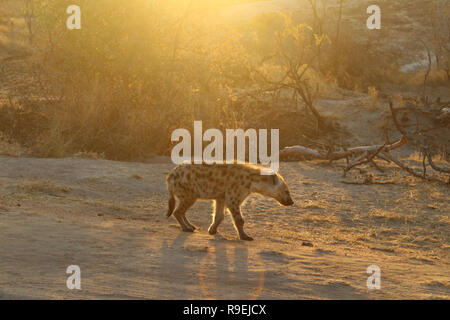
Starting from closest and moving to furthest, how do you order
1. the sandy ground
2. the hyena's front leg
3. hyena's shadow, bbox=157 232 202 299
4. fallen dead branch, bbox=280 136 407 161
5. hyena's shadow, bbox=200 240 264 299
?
hyena's shadow, bbox=157 232 202 299 → hyena's shadow, bbox=200 240 264 299 → the sandy ground → the hyena's front leg → fallen dead branch, bbox=280 136 407 161

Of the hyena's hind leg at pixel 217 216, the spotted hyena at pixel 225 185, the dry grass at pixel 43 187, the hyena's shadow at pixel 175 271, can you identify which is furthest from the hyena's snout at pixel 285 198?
the dry grass at pixel 43 187

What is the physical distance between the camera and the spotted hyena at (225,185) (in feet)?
22.4

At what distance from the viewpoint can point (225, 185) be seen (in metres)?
6.86

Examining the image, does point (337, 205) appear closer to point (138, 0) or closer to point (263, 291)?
point (263, 291)

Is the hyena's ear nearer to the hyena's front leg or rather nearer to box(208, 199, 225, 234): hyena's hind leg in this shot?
the hyena's front leg

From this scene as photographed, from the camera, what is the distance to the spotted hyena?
6840mm

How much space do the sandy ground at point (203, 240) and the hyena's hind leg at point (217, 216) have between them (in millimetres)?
142

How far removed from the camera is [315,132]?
48.0 feet

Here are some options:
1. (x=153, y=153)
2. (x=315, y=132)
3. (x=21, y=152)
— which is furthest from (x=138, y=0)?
(x=315, y=132)

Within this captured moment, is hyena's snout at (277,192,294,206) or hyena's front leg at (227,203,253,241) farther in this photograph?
hyena's snout at (277,192,294,206)

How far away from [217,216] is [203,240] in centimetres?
57

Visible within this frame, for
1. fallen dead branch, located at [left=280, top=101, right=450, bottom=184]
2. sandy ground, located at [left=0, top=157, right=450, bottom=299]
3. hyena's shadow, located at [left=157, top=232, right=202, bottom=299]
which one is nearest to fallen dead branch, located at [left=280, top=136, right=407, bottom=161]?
fallen dead branch, located at [left=280, top=101, right=450, bottom=184]

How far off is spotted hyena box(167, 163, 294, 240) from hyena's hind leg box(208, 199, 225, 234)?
12 mm
